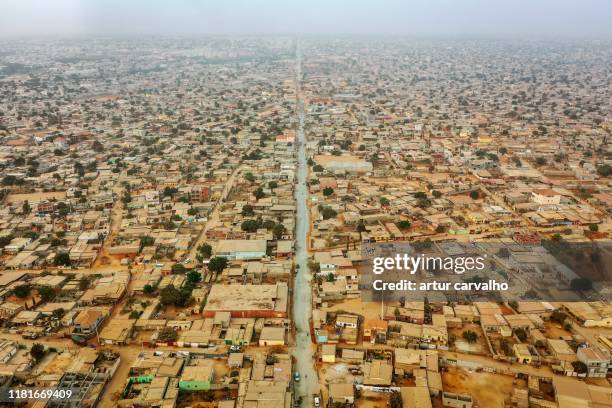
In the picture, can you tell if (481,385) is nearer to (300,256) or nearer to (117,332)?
(300,256)

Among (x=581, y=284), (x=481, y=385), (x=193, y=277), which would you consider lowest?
(x=481, y=385)

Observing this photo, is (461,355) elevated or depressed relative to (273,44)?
depressed

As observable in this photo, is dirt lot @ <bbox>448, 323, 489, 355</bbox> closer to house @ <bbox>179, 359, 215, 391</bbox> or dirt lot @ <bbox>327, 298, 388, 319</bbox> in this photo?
dirt lot @ <bbox>327, 298, 388, 319</bbox>

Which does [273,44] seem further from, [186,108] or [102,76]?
[186,108]

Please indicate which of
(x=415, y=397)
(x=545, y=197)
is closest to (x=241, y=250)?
(x=415, y=397)

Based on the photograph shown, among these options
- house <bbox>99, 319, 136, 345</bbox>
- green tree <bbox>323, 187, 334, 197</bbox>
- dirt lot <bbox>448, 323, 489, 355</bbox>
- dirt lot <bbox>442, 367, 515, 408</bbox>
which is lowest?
dirt lot <bbox>442, 367, 515, 408</bbox>

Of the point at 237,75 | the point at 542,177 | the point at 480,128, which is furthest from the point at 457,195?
the point at 237,75

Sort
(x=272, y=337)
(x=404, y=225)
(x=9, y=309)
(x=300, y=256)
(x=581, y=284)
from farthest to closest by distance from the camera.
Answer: (x=404, y=225)
(x=300, y=256)
(x=581, y=284)
(x=9, y=309)
(x=272, y=337)

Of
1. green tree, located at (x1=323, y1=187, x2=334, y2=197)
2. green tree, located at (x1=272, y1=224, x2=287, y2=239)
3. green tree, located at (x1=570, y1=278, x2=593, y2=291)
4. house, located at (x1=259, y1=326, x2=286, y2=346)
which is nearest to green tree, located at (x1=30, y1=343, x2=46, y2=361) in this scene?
house, located at (x1=259, y1=326, x2=286, y2=346)

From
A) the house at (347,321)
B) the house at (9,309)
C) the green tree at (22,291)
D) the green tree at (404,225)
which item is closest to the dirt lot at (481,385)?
the house at (347,321)
